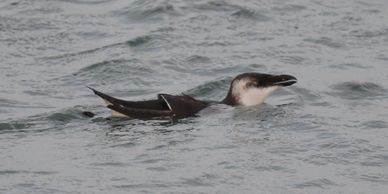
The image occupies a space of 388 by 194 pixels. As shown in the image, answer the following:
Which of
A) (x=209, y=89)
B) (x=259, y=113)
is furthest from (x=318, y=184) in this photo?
(x=209, y=89)

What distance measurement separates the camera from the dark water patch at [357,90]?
1639 cm

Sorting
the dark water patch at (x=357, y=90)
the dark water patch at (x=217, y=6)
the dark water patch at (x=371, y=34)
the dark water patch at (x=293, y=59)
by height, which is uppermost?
the dark water patch at (x=217, y=6)

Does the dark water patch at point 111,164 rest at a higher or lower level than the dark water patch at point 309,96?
higher

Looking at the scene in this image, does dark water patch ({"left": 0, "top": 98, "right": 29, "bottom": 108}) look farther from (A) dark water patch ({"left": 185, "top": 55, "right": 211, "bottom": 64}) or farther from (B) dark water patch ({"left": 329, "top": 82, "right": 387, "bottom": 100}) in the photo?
(B) dark water patch ({"left": 329, "top": 82, "right": 387, "bottom": 100})

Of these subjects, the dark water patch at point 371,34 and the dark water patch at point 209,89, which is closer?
the dark water patch at point 209,89

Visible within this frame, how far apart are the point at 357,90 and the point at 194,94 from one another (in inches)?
86.9

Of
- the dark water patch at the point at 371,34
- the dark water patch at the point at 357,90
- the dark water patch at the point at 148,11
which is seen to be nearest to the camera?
the dark water patch at the point at 357,90

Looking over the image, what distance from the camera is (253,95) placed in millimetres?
15445

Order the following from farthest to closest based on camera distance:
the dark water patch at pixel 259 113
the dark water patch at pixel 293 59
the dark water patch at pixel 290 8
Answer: the dark water patch at pixel 290 8 → the dark water patch at pixel 293 59 → the dark water patch at pixel 259 113

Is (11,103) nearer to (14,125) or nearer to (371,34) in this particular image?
(14,125)

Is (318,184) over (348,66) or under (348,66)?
over

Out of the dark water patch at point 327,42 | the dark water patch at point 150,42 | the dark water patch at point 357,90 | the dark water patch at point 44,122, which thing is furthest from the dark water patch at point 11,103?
the dark water patch at point 327,42

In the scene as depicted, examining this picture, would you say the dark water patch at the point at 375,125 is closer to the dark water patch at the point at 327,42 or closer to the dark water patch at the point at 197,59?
the dark water patch at the point at 197,59

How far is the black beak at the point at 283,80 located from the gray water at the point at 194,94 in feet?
1.11
